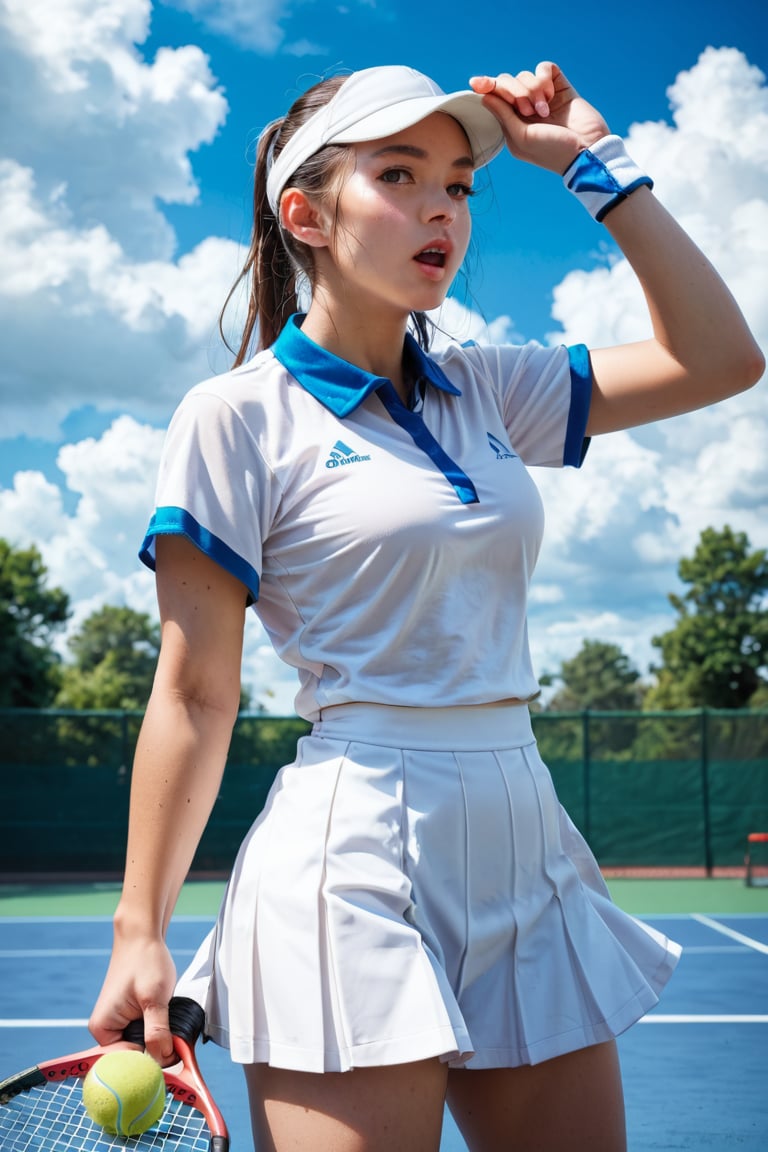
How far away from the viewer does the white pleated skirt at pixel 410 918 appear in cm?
166

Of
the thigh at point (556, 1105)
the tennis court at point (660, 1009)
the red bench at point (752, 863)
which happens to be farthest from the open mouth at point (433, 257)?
the red bench at point (752, 863)

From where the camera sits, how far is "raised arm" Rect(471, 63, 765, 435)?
6.80ft

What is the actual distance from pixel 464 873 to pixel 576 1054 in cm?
31

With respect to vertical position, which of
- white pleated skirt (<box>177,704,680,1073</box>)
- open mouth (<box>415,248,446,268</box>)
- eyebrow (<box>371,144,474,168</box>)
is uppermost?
eyebrow (<box>371,144,474,168</box>)

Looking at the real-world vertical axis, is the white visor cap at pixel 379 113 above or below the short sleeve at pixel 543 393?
above

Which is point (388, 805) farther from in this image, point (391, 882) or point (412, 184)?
point (412, 184)

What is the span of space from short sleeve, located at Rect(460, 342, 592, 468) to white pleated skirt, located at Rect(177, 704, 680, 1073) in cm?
51

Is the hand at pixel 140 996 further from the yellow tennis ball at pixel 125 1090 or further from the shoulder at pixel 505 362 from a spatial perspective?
the shoulder at pixel 505 362

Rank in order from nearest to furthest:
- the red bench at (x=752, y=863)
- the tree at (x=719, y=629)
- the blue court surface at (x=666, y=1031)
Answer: the blue court surface at (x=666, y=1031), the red bench at (x=752, y=863), the tree at (x=719, y=629)

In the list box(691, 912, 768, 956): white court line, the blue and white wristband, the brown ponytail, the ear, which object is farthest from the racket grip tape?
box(691, 912, 768, 956): white court line

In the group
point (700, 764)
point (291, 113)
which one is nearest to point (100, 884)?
point (700, 764)

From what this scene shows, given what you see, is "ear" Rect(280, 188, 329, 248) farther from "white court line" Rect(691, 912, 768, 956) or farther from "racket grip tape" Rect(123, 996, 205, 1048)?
"white court line" Rect(691, 912, 768, 956)

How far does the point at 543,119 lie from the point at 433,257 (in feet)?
1.51

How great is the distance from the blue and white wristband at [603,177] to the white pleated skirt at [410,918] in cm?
81
